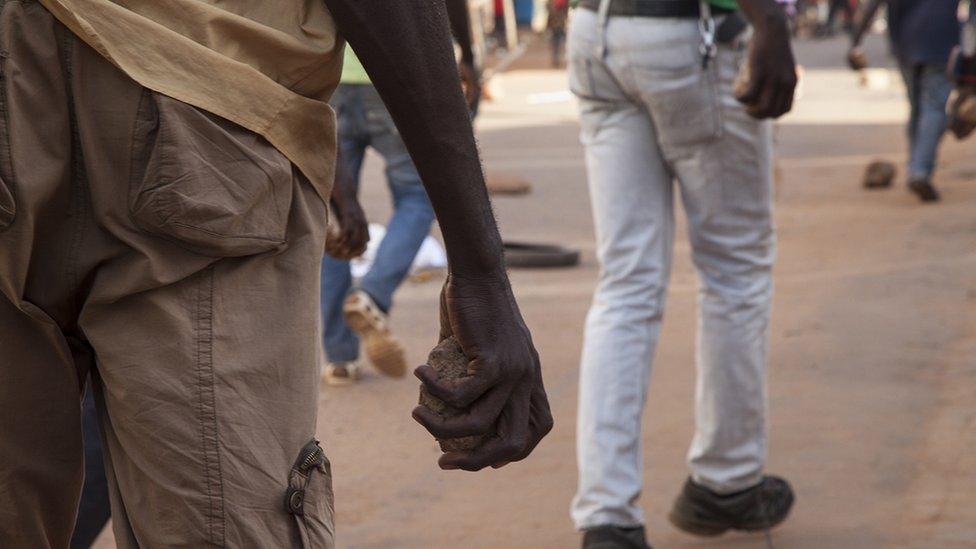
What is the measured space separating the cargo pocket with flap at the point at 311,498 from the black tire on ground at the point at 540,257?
6177mm

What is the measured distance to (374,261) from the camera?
5.67m

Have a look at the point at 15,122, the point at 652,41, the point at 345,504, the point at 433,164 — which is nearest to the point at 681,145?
the point at 652,41

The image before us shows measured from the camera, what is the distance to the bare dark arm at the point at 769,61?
326 centimetres

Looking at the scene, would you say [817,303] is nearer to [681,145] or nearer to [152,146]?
[681,145]

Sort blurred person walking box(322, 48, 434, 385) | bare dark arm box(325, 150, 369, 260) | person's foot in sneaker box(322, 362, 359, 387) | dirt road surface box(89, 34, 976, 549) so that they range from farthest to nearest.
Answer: person's foot in sneaker box(322, 362, 359, 387)
blurred person walking box(322, 48, 434, 385)
dirt road surface box(89, 34, 976, 549)
bare dark arm box(325, 150, 369, 260)

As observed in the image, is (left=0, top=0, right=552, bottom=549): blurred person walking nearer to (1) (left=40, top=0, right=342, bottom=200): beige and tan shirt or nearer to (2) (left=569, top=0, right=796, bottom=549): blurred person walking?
(1) (left=40, top=0, right=342, bottom=200): beige and tan shirt

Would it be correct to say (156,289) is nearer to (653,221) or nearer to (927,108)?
(653,221)

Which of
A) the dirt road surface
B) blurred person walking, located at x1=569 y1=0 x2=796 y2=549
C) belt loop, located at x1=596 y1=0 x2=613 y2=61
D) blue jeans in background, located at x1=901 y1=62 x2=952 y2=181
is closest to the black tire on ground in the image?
the dirt road surface

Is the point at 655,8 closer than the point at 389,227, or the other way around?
the point at 655,8

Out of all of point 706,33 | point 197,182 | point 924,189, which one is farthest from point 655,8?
point 924,189

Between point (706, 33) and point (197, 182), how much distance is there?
79.0 inches

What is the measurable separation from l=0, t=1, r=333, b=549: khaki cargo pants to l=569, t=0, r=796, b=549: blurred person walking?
6.01ft

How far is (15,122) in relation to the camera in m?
1.66

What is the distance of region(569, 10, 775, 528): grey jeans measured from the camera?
137 inches
